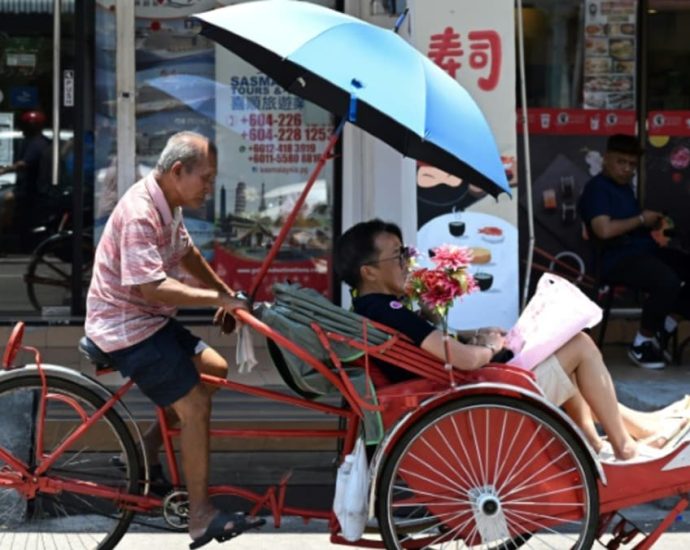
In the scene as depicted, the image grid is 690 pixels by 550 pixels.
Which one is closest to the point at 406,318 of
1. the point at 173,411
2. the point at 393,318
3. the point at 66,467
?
the point at 393,318

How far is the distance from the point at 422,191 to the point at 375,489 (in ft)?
9.47

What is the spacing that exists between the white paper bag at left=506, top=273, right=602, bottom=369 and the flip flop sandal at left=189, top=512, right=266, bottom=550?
1172 mm

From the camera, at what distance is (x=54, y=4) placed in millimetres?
8945

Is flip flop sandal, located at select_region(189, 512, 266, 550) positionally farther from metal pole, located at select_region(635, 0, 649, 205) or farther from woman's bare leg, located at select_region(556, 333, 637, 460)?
metal pole, located at select_region(635, 0, 649, 205)

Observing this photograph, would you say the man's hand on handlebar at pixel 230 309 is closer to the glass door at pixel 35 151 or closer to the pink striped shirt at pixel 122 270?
the pink striped shirt at pixel 122 270

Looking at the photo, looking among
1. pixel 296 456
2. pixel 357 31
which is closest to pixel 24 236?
pixel 296 456

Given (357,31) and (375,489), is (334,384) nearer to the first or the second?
(375,489)

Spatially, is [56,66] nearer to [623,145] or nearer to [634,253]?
[623,145]

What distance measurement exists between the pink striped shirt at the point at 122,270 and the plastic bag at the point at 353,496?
2.94 ft

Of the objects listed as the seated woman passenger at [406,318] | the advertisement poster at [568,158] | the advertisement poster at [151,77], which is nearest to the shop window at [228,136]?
the advertisement poster at [151,77]

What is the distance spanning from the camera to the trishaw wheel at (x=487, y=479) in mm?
4215

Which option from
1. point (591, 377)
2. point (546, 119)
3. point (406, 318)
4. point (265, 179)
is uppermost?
point (546, 119)

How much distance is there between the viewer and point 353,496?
4.16 metres

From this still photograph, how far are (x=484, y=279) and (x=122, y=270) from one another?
2.99 meters
